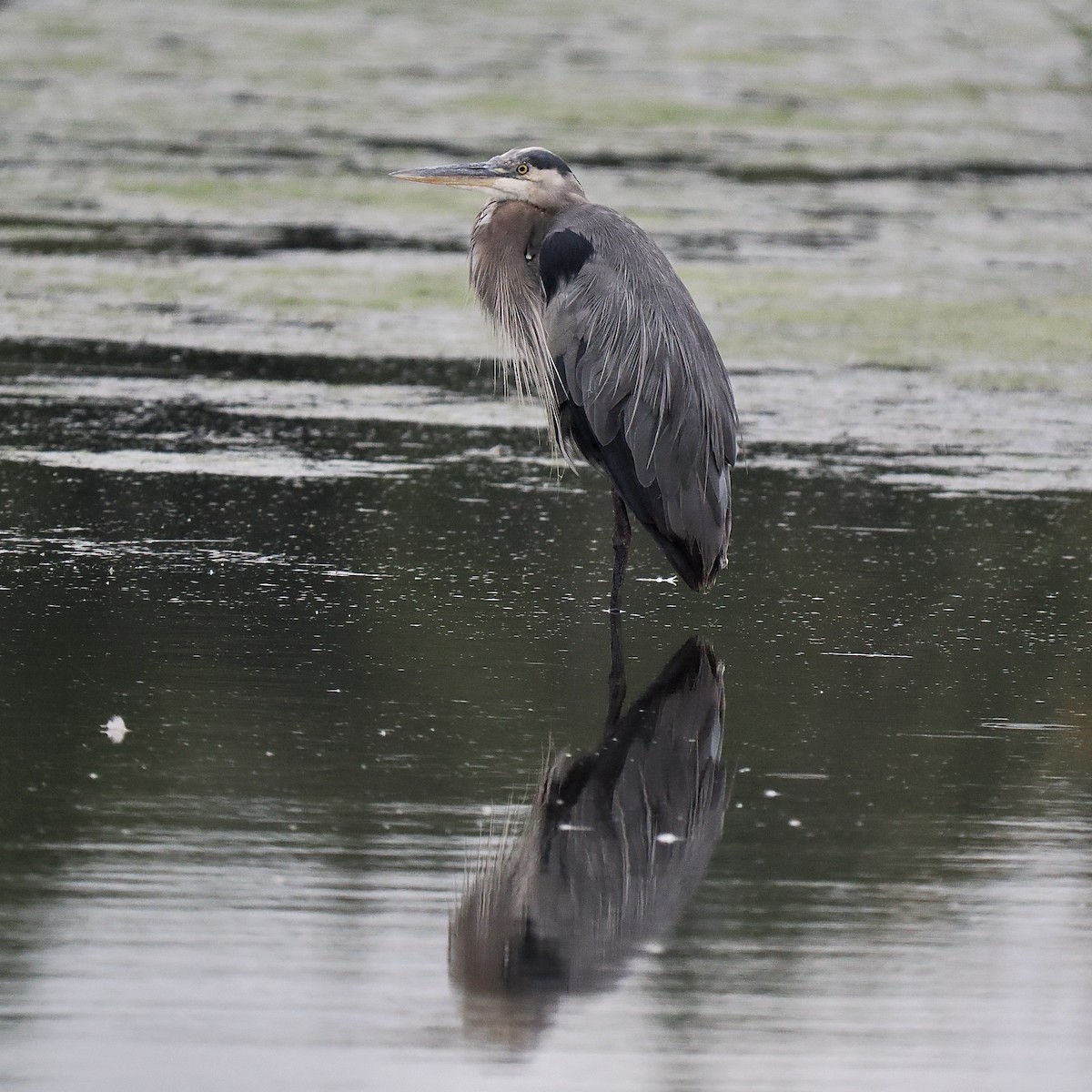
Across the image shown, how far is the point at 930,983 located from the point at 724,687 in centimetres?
208

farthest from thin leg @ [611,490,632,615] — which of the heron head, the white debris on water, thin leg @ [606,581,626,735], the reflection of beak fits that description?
the white debris on water

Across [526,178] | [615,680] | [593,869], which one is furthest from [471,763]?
[526,178]

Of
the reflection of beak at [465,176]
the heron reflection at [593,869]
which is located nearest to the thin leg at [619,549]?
the heron reflection at [593,869]

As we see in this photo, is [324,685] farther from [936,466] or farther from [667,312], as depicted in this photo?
[936,466]

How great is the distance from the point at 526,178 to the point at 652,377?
3.59 feet

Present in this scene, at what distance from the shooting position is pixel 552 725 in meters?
6.06

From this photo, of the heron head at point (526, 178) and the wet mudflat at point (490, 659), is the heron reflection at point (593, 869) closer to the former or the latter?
the wet mudflat at point (490, 659)

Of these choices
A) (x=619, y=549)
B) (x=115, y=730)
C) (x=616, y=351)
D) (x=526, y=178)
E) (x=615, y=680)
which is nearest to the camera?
(x=115, y=730)

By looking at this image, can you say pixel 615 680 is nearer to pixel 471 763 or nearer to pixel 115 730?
pixel 471 763

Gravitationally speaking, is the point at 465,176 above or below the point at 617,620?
above

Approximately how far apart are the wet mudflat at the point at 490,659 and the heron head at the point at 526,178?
4.21 feet

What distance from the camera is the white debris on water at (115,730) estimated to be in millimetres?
5797

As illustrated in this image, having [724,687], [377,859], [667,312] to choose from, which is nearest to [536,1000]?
[377,859]

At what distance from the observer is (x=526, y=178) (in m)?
8.25
